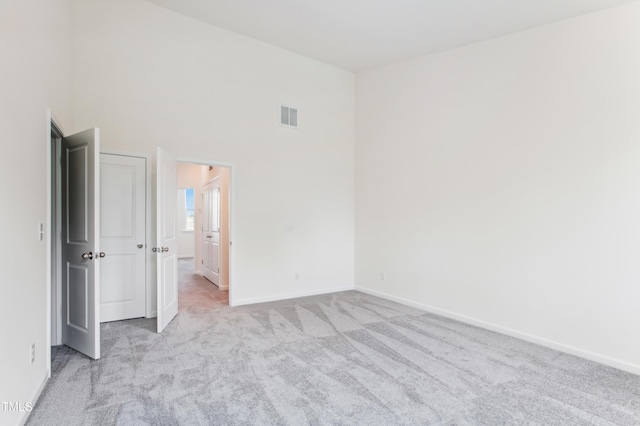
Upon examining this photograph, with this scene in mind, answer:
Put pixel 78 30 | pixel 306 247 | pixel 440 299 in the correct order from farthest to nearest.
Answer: pixel 306 247 < pixel 440 299 < pixel 78 30

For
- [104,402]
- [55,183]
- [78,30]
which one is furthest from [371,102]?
[104,402]

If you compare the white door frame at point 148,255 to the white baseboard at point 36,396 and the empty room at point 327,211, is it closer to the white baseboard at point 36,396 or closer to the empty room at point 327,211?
the empty room at point 327,211

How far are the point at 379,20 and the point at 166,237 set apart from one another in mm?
3689

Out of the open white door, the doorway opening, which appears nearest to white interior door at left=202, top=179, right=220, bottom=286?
the doorway opening

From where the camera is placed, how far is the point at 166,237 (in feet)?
13.3

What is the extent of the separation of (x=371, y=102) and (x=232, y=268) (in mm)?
3518

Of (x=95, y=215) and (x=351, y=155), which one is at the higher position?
(x=351, y=155)

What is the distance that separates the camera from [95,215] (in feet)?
9.72

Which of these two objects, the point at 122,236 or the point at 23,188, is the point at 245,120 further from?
the point at 23,188

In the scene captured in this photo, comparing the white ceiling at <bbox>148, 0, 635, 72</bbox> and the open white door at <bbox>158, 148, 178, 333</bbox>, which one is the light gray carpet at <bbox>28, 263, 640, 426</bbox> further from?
the white ceiling at <bbox>148, 0, 635, 72</bbox>

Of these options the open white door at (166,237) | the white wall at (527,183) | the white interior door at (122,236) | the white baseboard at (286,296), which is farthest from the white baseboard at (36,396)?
the white wall at (527,183)

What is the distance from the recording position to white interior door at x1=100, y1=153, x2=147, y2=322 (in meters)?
4.09

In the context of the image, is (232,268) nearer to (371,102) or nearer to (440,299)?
(440,299)

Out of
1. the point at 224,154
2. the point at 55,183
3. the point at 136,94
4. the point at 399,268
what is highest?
the point at 136,94
